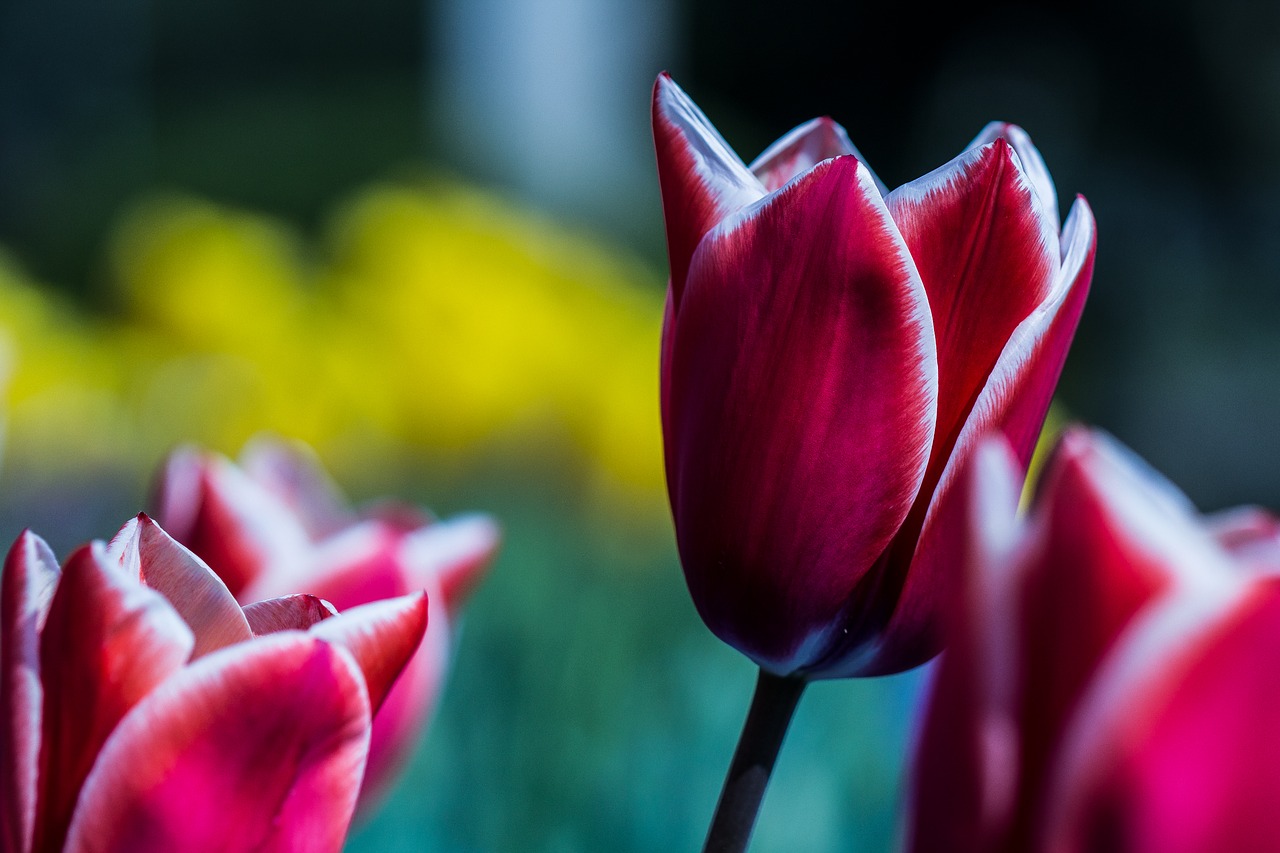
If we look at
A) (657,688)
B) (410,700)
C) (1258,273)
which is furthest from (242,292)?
(1258,273)

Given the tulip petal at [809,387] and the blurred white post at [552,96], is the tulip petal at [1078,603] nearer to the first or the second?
the tulip petal at [809,387]

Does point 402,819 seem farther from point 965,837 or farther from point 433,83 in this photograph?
point 433,83

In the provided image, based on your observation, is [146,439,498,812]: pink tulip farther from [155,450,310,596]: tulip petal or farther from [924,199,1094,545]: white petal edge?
[924,199,1094,545]: white petal edge

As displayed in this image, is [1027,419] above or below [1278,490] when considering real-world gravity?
above

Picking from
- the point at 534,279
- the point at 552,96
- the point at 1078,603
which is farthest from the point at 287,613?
the point at 552,96

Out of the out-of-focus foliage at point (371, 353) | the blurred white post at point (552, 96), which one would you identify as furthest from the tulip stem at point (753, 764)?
the blurred white post at point (552, 96)

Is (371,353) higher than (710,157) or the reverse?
the reverse

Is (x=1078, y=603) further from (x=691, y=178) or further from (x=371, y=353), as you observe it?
(x=371, y=353)
